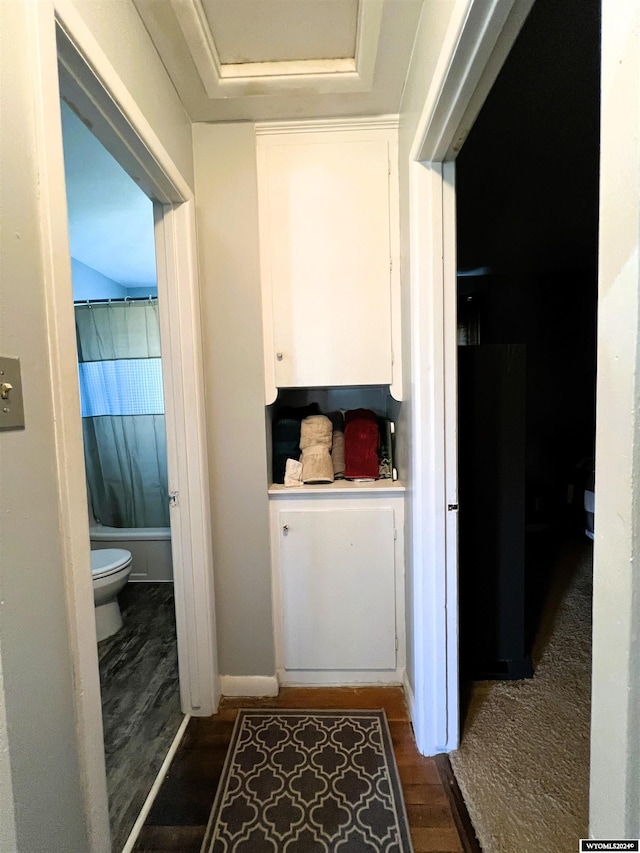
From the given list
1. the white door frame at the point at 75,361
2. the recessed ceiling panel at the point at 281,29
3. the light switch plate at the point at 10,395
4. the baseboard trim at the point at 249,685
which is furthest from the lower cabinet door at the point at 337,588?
the recessed ceiling panel at the point at 281,29

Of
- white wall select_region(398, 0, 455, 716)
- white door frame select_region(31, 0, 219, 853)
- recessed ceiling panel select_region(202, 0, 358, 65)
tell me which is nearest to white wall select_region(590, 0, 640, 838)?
white wall select_region(398, 0, 455, 716)

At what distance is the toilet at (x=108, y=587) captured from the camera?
2.05m

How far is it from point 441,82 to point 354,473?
1.33 meters

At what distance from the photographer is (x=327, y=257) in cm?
163

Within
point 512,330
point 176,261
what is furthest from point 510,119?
point 512,330

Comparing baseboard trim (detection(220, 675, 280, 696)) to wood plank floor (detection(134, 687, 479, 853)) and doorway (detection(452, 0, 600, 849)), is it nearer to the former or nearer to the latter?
wood plank floor (detection(134, 687, 479, 853))

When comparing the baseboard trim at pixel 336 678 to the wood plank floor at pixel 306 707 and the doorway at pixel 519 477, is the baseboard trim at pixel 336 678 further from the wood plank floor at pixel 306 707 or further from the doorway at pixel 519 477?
the doorway at pixel 519 477

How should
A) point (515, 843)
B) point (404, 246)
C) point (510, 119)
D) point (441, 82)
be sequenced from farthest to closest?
point (510, 119) < point (404, 246) < point (515, 843) < point (441, 82)

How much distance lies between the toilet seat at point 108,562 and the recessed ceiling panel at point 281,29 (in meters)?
2.25

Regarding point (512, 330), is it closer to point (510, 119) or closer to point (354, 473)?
point (510, 119)

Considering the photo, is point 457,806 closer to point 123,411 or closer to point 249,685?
point 249,685

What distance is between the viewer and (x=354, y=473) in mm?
1773

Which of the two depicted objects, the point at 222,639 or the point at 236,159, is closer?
the point at 236,159

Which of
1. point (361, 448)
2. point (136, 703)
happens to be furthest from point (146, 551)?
point (361, 448)
